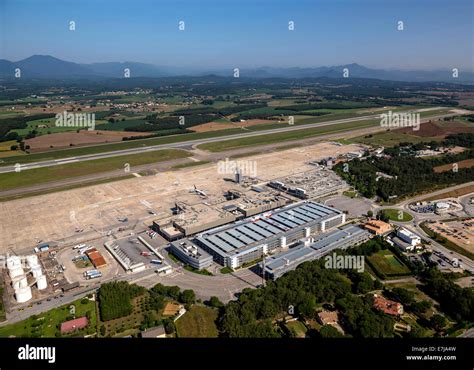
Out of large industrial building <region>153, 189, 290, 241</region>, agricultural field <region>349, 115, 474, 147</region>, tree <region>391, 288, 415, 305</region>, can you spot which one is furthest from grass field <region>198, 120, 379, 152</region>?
tree <region>391, 288, 415, 305</region>

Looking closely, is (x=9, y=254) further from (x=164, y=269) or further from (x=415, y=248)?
(x=415, y=248)

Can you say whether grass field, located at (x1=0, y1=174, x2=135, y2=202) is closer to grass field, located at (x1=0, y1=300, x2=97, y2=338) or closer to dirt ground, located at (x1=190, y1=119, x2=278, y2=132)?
grass field, located at (x1=0, y1=300, x2=97, y2=338)

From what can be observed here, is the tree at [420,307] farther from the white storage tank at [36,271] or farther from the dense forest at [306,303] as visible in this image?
the white storage tank at [36,271]

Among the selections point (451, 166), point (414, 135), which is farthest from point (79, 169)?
point (414, 135)

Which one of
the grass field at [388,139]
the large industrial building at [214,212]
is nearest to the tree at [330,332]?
the large industrial building at [214,212]

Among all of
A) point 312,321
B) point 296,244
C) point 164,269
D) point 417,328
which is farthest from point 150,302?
point 417,328

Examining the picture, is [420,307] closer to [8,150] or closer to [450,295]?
[450,295]
